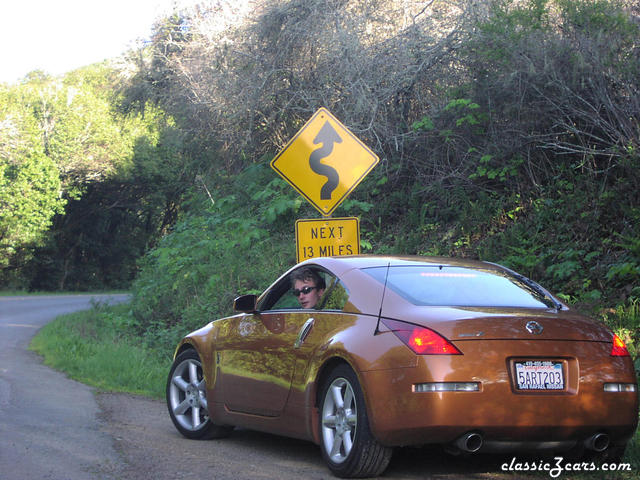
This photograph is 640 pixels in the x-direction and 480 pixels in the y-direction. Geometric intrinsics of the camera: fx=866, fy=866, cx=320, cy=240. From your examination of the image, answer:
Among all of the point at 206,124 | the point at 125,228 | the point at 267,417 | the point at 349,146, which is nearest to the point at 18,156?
the point at 125,228

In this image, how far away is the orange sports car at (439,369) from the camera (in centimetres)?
505

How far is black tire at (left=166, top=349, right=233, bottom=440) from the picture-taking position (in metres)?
7.29

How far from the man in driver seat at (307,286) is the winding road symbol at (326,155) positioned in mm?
3088

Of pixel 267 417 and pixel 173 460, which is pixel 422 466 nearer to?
pixel 267 417

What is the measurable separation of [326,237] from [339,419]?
14.6 feet

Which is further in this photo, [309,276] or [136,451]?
[309,276]

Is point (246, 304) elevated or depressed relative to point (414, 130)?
depressed

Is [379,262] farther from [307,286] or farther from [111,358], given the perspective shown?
[111,358]

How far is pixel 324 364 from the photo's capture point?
576 centimetres

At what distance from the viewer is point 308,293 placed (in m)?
6.63

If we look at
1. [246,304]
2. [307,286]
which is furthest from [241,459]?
[307,286]

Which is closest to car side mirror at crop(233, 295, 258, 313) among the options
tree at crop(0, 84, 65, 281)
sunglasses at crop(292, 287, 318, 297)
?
sunglasses at crop(292, 287, 318, 297)

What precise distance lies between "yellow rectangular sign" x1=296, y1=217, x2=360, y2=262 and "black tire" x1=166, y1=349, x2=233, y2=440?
234 centimetres

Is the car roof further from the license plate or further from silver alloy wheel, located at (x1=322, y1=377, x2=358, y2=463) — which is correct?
the license plate
